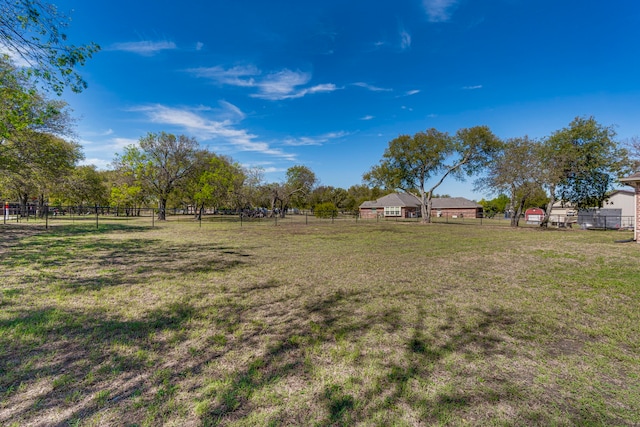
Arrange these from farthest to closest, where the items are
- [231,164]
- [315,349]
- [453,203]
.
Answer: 1. [453,203]
2. [231,164]
3. [315,349]

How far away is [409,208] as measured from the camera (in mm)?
56406

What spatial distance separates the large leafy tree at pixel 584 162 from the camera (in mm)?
21094

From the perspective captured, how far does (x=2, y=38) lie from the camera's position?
5.39 metres

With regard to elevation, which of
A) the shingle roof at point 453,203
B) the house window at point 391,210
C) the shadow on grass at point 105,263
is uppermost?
the shingle roof at point 453,203


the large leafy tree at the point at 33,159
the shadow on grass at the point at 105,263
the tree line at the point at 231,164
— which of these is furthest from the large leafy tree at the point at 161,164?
the shadow on grass at the point at 105,263

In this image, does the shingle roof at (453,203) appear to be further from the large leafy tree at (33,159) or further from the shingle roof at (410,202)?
the large leafy tree at (33,159)

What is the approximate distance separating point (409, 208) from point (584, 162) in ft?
116

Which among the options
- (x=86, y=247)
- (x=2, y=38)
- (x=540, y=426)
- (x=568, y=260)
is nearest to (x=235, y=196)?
(x=86, y=247)

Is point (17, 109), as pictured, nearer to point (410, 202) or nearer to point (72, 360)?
point (72, 360)

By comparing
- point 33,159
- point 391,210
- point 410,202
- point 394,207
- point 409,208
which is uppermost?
point 33,159

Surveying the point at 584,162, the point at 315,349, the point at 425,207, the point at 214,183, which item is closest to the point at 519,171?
the point at 584,162

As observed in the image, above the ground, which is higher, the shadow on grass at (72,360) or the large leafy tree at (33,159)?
the large leafy tree at (33,159)

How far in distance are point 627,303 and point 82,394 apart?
7.72m

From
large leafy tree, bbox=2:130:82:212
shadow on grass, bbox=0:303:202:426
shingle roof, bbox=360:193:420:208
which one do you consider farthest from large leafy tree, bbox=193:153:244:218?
shingle roof, bbox=360:193:420:208
